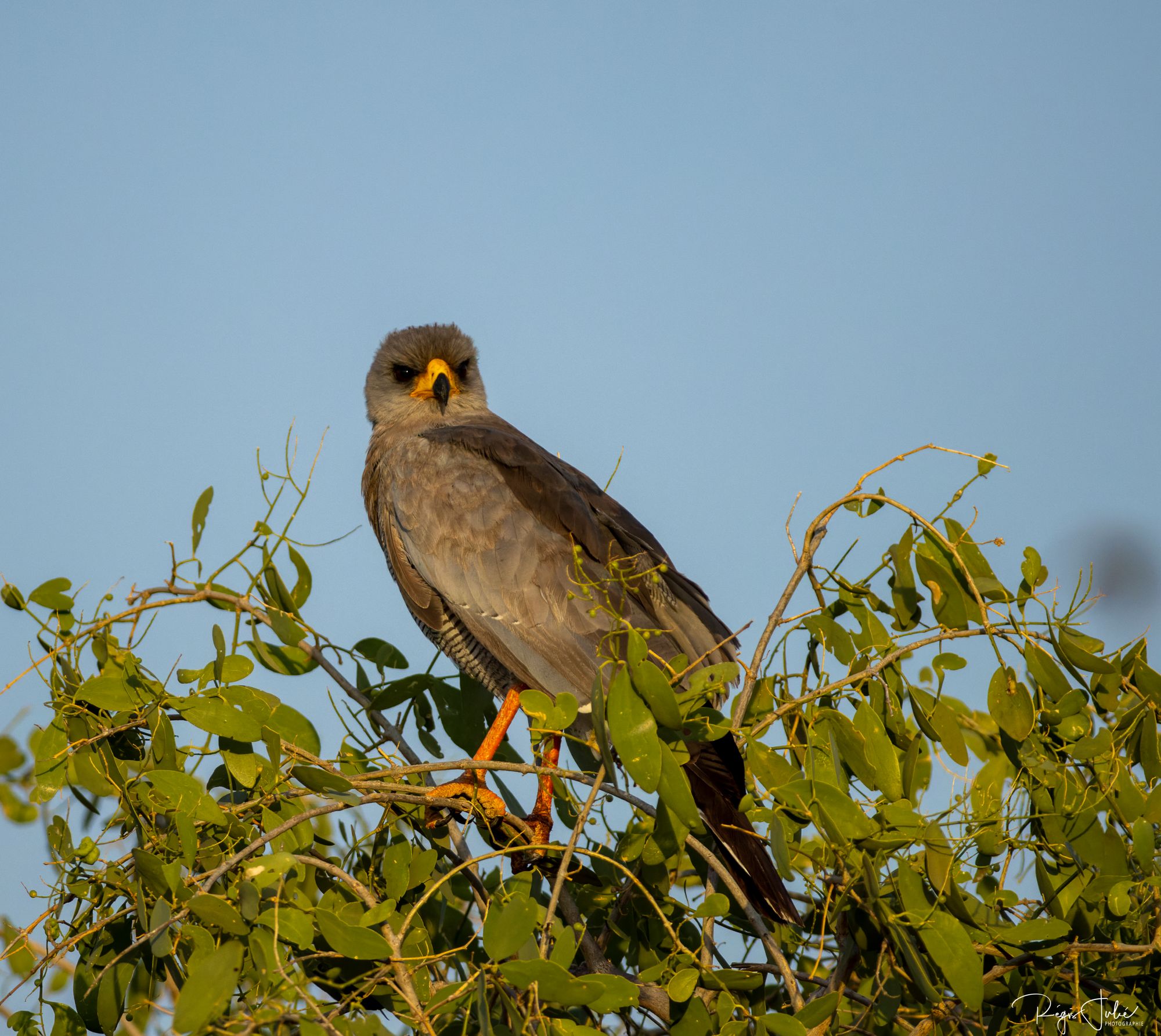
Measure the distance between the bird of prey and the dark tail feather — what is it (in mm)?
478

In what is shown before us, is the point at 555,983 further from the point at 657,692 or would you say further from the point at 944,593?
the point at 944,593

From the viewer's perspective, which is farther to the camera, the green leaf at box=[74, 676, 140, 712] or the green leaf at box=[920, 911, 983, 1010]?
the green leaf at box=[74, 676, 140, 712]

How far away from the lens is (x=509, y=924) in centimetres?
185

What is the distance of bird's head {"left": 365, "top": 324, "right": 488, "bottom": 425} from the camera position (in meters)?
5.18

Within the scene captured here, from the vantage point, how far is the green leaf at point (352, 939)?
200 cm

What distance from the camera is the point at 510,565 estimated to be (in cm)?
400

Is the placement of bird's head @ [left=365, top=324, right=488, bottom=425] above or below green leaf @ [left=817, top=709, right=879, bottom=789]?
above

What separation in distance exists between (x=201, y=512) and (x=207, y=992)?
1123 mm

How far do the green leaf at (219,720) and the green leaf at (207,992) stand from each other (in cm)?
63

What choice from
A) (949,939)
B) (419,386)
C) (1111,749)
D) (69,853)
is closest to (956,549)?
(1111,749)

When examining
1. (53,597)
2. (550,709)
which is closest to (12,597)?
(53,597)

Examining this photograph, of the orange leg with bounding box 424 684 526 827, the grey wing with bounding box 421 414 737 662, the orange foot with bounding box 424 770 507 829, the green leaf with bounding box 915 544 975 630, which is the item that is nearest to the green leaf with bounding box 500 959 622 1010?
the green leaf with bounding box 915 544 975 630

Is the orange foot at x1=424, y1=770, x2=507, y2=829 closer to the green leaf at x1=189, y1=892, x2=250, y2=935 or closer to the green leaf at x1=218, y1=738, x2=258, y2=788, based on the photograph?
the green leaf at x1=218, y1=738, x2=258, y2=788

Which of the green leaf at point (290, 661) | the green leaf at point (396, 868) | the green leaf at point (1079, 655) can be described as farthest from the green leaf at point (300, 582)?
the green leaf at point (1079, 655)
